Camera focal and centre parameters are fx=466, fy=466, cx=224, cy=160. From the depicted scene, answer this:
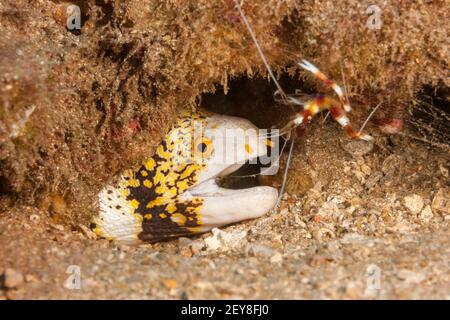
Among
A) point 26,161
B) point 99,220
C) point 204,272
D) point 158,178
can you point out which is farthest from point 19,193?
point 204,272

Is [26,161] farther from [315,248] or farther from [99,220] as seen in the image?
[315,248]

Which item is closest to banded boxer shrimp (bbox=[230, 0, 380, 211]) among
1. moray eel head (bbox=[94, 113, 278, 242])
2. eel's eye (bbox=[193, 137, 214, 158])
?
moray eel head (bbox=[94, 113, 278, 242])

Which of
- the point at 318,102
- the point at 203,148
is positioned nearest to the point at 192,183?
the point at 203,148

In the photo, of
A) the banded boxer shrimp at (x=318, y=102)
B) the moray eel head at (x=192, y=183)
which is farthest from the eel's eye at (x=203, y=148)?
the banded boxer shrimp at (x=318, y=102)

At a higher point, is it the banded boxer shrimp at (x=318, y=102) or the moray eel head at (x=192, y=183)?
the banded boxer shrimp at (x=318, y=102)

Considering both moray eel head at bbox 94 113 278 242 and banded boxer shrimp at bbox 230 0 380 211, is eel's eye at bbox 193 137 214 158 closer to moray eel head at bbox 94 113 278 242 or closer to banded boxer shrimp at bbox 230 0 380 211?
moray eel head at bbox 94 113 278 242

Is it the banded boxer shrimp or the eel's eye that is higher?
the banded boxer shrimp

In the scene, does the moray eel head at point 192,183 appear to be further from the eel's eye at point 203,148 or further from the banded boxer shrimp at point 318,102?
the banded boxer shrimp at point 318,102
